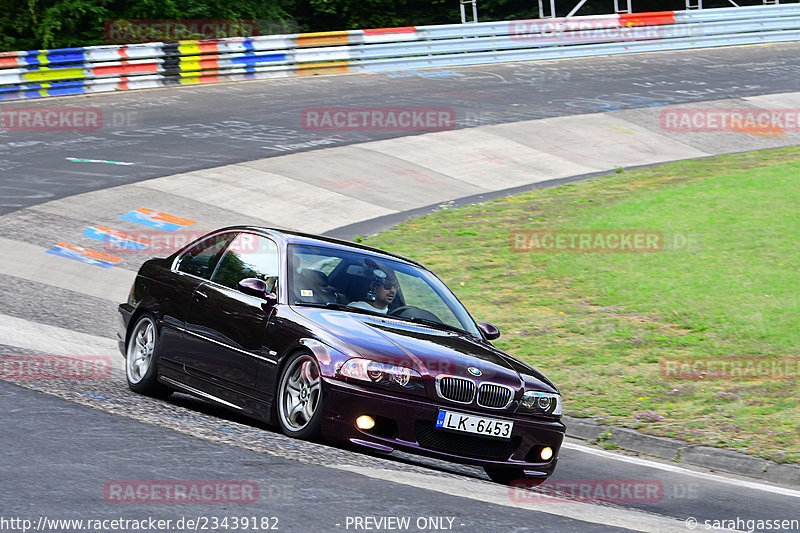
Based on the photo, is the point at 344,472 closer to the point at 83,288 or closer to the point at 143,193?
the point at 83,288

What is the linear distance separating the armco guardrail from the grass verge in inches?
468

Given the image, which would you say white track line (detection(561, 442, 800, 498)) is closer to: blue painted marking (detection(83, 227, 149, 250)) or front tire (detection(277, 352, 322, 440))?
front tire (detection(277, 352, 322, 440))

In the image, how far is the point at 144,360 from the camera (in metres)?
8.65

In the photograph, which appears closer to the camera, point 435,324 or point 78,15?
point 435,324

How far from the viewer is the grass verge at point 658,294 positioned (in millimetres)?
9375

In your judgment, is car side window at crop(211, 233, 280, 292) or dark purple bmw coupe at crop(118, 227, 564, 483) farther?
car side window at crop(211, 233, 280, 292)

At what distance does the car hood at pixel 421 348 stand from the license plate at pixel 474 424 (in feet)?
0.84

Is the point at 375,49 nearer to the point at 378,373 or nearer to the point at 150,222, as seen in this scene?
the point at 150,222

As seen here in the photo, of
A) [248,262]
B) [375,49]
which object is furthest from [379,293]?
[375,49]

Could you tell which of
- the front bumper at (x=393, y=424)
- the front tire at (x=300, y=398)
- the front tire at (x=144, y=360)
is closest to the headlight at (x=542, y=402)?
the front bumper at (x=393, y=424)

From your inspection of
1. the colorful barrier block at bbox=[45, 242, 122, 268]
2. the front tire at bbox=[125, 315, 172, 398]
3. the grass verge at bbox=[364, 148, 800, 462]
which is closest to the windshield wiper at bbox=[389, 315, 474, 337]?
the grass verge at bbox=[364, 148, 800, 462]

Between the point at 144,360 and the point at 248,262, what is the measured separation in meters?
1.34

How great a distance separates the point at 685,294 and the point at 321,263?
6344 millimetres

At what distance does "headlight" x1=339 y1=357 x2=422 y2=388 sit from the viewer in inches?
263
